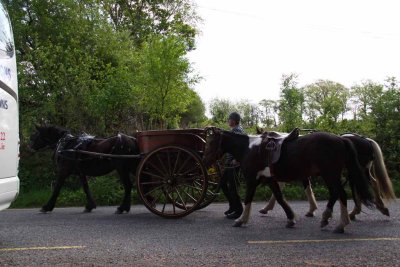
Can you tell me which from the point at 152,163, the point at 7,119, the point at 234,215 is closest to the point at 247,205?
the point at 234,215

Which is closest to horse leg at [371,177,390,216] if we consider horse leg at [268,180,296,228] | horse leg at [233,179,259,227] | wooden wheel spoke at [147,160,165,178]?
horse leg at [268,180,296,228]

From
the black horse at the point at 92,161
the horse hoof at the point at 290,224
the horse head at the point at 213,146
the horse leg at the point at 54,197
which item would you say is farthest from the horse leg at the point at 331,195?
the horse leg at the point at 54,197

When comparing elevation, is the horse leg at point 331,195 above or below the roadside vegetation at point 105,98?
below

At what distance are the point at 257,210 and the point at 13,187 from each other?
17.1 ft

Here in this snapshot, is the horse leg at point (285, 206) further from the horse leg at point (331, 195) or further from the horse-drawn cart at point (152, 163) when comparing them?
the horse-drawn cart at point (152, 163)

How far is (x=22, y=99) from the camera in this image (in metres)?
16.2

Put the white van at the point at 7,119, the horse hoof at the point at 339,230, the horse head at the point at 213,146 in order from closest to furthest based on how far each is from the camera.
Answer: the white van at the point at 7,119
the horse hoof at the point at 339,230
the horse head at the point at 213,146

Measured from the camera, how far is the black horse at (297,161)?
730 centimetres

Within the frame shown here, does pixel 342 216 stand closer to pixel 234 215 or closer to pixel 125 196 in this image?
pixel 234 215

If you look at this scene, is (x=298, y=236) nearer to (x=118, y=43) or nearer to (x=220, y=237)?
(x=220, y=237)

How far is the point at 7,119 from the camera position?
611 cm

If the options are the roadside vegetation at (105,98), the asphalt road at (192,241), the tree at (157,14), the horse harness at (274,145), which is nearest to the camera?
the asphalt road at (192,241)

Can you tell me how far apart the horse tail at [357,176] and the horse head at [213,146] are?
2063 mm

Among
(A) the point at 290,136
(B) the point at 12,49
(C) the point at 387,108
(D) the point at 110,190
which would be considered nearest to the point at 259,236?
(A) the point at 290,136
